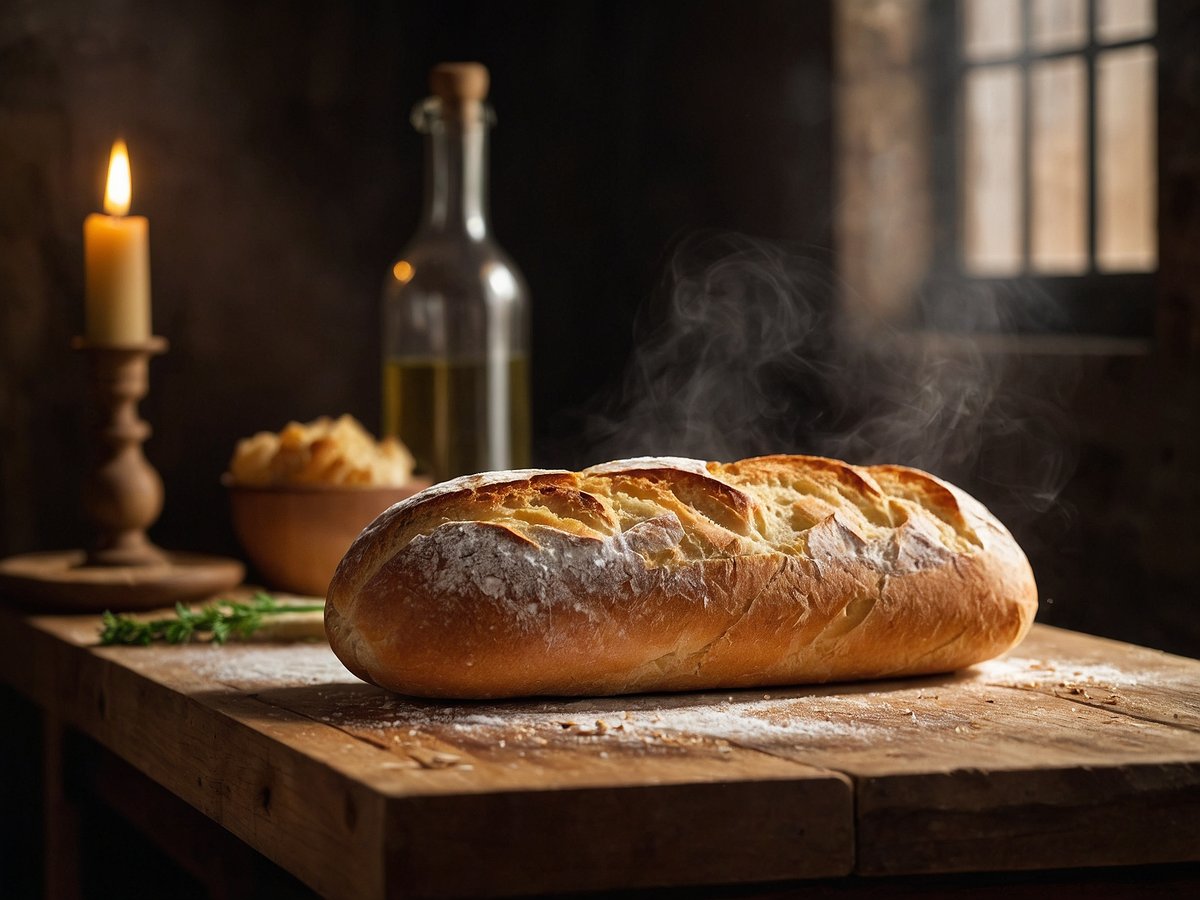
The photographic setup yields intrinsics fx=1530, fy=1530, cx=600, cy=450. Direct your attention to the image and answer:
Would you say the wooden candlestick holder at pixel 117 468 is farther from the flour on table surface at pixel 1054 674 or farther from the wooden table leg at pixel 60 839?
the flour on table surface at pixel 1054 674

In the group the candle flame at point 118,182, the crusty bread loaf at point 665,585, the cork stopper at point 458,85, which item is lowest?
the crusty bread loaf at point 665,585

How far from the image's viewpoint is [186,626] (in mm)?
1642

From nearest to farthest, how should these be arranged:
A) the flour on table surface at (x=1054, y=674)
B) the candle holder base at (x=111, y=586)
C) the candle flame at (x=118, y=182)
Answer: the flour on table surface at (x=1054, y=674) → the candle holder base at (x=111, y=586) → the candle flame at (x=118, y=182)

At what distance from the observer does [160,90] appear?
2480mm

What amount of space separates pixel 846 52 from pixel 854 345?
479 mm

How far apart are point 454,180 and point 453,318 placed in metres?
0.21

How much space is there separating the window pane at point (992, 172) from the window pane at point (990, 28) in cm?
3

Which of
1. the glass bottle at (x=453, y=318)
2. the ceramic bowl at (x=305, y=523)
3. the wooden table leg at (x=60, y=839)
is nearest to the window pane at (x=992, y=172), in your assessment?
the glass bottle at (x=453, y=318)

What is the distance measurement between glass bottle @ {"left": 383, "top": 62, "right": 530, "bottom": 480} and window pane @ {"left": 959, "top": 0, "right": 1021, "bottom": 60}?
0.84 meters

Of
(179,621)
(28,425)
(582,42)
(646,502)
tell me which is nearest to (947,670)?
(646,502)

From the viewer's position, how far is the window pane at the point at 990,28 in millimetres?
2477

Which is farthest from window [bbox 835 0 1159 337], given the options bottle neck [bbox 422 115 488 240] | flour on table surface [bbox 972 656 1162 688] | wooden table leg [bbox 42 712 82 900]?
wooden table leg [bbox 42 712 82 900]

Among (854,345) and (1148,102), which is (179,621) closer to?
(854,345)

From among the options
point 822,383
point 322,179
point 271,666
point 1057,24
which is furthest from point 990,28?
point 271,666
